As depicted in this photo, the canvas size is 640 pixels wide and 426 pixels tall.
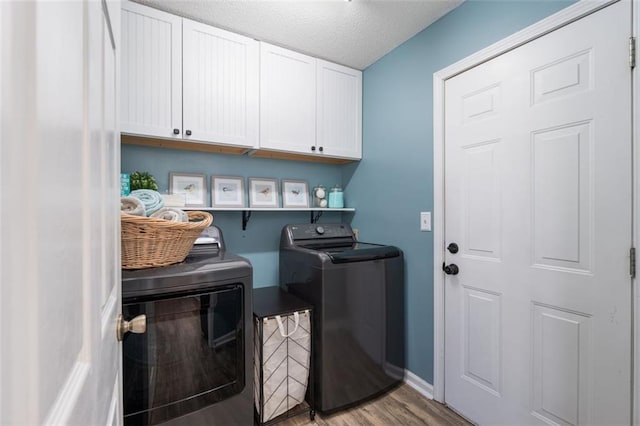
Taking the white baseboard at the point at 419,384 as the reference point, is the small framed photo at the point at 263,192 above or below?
above

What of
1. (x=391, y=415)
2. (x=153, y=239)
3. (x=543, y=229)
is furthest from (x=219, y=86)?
(x=391, y=415)

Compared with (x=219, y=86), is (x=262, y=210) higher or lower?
lower

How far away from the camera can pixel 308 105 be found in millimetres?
2225

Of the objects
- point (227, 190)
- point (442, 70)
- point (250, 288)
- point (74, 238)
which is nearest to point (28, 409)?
point (74, 238)

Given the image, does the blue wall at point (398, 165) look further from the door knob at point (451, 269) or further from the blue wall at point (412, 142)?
the door knob at point (451, 269)

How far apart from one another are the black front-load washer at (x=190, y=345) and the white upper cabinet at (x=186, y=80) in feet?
2.85

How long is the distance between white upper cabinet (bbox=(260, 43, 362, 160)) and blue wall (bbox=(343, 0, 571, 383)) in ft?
0.44

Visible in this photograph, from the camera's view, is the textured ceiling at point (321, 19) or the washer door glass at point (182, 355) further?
the textured ceiling at point (321, 19)

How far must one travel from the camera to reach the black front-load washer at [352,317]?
1.74 metres

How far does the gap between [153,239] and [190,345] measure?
1.71 feet

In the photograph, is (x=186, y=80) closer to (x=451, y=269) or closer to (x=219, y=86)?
(x=219, y=86)

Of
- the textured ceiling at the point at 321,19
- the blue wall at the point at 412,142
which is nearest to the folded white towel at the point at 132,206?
the textured ceiling at the point at 321,19

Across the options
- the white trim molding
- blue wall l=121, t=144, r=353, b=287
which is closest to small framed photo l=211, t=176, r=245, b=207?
blue wall l=121, t=144, r=353, b=287

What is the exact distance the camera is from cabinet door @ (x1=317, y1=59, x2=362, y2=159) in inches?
90.4
